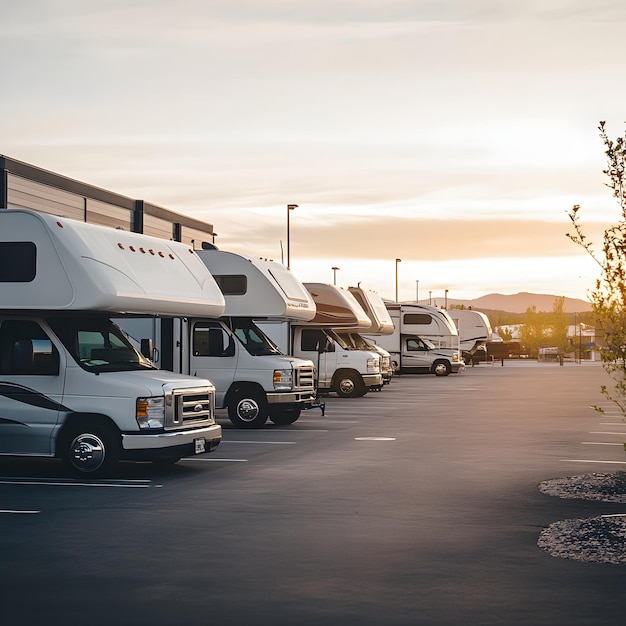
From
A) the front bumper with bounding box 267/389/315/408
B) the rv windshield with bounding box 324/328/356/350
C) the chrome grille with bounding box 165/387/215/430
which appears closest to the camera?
the chrome grille with bounding box 165/387/215/430

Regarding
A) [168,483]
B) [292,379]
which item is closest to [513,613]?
[168,483]

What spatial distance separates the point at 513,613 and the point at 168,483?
7.46 meters

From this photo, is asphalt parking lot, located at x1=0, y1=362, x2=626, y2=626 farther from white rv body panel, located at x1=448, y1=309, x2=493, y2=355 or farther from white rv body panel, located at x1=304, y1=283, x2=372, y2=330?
white rv body panel, located at x1=448, y1=309, x2=493, y2=355

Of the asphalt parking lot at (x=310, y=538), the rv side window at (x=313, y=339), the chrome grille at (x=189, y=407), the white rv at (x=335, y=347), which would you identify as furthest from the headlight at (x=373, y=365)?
the chrome grille at (x=189, y=407)

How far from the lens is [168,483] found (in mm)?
14547

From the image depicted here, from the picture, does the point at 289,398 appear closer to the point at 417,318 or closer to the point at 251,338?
the point at 251,338

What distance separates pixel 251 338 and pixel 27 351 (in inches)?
364

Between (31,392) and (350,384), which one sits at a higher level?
(31,392)

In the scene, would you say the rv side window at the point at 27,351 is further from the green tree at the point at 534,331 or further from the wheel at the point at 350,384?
the green tree at the point at 534,331

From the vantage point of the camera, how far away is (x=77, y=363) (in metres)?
15.1

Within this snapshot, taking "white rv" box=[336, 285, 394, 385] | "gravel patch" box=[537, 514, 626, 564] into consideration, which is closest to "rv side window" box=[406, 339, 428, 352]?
"white rv" box=[336, 285, 394, 385]

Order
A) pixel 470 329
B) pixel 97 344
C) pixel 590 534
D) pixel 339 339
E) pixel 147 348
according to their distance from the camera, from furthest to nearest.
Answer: pixel 470 329
pixel 339 339
pixel 147 348
pixel 97 344
pixel 590 534

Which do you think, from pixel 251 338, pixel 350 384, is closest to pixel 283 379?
pixel 251 338

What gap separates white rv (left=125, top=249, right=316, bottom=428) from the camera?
23328mm
